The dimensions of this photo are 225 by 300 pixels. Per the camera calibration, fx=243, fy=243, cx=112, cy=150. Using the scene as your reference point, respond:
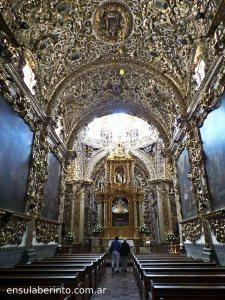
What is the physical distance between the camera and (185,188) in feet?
33.0

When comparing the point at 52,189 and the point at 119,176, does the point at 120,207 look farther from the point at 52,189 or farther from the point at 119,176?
the point at 52,189

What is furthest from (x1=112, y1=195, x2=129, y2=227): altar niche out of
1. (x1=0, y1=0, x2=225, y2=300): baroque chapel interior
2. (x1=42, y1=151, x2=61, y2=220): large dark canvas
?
(x1=42, y1=151, x2=61, y2=220): large dark canvas

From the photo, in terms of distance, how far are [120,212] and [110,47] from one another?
45.6 ft

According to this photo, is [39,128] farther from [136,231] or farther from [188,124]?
[136,231]

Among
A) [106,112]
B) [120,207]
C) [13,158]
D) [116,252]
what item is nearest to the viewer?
[13,158]

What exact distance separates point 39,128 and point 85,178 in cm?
1162

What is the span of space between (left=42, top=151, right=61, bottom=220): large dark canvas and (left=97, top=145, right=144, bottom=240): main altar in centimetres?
919

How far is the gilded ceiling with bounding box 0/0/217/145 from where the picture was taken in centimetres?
773

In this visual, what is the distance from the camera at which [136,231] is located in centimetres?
1903

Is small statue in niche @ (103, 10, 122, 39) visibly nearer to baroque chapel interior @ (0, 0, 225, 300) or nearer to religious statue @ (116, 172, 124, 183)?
baroque chapel interior @ (0, 0, 225, 300)

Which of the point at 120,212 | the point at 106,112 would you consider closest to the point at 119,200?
the point at 120,212

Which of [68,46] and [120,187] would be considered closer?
[68,46]

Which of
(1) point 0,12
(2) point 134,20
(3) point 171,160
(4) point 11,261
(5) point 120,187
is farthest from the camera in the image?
(5) point 120,187

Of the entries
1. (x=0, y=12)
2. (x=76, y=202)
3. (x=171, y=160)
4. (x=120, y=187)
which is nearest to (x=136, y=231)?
(x=120, y=187)
